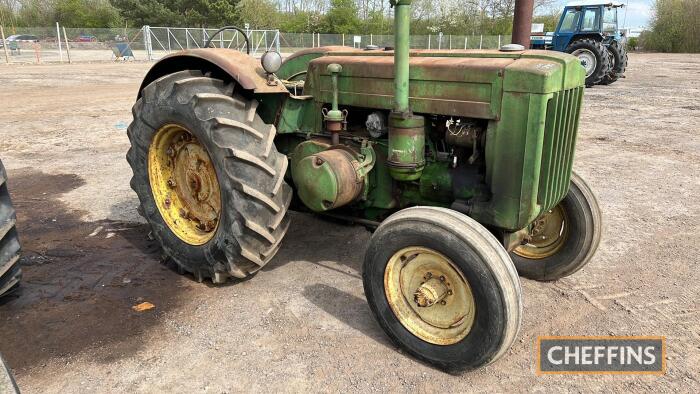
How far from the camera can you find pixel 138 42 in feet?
110

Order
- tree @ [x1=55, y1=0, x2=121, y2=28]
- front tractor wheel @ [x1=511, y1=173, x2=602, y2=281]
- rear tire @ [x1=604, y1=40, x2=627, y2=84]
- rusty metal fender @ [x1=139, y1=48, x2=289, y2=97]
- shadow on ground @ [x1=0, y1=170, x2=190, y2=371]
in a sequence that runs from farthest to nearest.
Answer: tree @ [x1=55, y1=0, x2=121, y2=28] → rear tire @ [x1=604, y1=40, x2=627, y2=84] → front tractor wheel @ [x1=511, y1=173, x2=602, y2=281] → rusty metal fender @ [x1=139, y1=48, x2=289, y2=97] → shadow on ground @ [x1=0, y1=170, x2=190, y2=371]

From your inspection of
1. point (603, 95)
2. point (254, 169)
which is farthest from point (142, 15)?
point (254, 169)

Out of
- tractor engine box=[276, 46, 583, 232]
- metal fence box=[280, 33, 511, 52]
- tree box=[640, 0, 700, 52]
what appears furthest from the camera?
tree box=[640, 0, 700, 52]

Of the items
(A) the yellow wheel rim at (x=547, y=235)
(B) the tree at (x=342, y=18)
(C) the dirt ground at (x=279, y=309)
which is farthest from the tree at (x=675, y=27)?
(A) the yellow wheel rim at (x=547, y=235)

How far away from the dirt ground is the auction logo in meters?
0.06

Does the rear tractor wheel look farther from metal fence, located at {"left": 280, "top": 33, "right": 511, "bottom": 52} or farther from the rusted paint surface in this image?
metal fence, located at {"left": 280, "top": 33, "right": 511, "bottom": 52}

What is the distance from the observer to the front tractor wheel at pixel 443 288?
2.56 meters

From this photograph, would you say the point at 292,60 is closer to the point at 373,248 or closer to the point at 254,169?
the point at 254,169

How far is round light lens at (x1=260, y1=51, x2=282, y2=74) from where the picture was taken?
3482 millimetres

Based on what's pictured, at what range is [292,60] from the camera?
4605mm

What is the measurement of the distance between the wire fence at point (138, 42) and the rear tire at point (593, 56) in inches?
507

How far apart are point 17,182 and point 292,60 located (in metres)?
4.07

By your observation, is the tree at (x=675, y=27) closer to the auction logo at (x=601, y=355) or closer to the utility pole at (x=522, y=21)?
the utility pole at (x=522, y=21)

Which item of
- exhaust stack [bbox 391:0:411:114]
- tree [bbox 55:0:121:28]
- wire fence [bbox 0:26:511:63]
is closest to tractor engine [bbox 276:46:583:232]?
exhaust stack [bbox 391:0:411:114]
